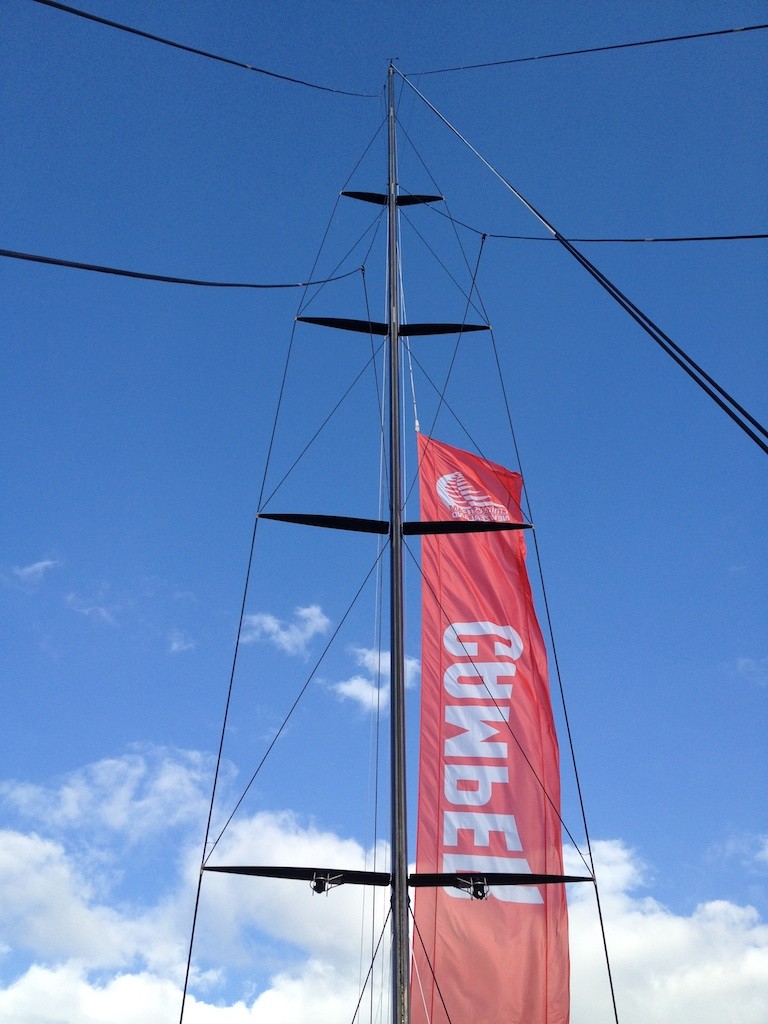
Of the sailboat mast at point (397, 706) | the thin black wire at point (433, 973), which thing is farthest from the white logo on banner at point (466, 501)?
the thin black wire at point (433, 973)

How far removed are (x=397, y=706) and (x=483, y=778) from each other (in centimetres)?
426

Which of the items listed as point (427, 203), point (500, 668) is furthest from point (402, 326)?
point (500, 668)

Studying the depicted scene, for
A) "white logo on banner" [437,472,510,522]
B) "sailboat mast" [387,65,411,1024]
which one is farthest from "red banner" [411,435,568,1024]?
"sailboat mast" [387,65,411,1024]

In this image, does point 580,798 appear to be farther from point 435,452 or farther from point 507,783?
point 435,452

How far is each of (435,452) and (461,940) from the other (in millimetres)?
6886

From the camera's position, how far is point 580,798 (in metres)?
11.2

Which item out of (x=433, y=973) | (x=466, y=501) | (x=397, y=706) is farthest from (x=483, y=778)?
(x=397, y=706)

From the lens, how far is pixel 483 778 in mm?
13570

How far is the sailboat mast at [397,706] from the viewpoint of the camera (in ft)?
28.4

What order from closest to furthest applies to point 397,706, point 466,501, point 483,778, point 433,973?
1. point 397,706
2. point 433,973
3. point 483,778
4. point 466,501

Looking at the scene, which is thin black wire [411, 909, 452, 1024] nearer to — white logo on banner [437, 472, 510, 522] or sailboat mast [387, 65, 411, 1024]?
sailboat mast [387, 65, 411, 1024]

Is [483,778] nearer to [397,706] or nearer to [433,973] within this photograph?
[433,973]

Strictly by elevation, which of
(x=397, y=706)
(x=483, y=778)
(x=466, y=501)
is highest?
(x=466, y=501)

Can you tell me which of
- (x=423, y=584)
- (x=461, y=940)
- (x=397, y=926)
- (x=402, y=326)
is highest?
(x=402, y=326)
